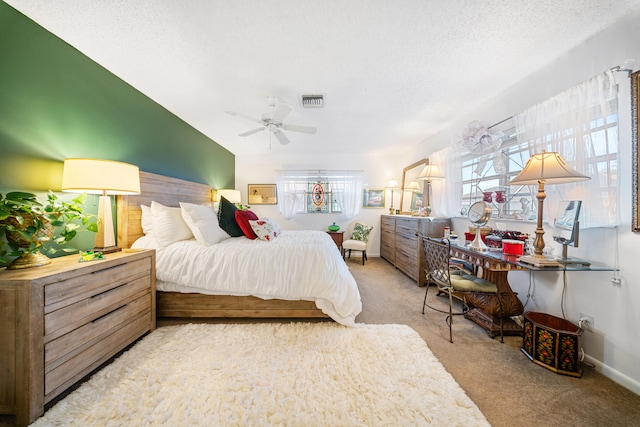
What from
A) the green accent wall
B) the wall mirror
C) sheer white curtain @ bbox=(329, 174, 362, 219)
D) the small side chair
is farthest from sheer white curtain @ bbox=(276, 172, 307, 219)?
the green accent wall

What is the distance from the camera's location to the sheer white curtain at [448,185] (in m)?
2.95

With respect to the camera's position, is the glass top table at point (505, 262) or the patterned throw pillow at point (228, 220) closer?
the glass top table at point (505, 262)

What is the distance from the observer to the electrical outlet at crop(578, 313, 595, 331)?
155 cm

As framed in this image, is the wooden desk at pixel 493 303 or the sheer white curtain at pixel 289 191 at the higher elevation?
the sheer white curtain at pixel 289 191

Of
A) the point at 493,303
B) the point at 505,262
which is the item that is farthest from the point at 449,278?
the point at 493,303

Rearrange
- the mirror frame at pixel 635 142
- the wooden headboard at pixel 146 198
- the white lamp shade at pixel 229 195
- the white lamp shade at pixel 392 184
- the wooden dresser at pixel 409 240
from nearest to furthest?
the mirror frame at pixel 635 142
the wooden headboard at pixel 146 198
the wooden dresser at pixel 409 240
the white lamp shade at pixel 229 195
the white lamp shade at pixel 392 184

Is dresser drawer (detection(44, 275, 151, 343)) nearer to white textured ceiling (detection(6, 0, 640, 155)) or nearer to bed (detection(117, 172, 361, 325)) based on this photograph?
bed (detection(117, 172, 361, 325))

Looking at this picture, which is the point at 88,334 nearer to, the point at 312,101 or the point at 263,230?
the point at 263,230

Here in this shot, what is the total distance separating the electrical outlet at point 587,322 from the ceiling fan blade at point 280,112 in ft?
10.0

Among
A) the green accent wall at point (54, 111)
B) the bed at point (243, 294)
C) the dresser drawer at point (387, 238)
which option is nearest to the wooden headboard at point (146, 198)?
the bed at point (243, 294)

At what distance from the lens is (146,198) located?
2.43m

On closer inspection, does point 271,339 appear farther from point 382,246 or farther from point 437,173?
point 382,246

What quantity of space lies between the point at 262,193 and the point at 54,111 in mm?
3428

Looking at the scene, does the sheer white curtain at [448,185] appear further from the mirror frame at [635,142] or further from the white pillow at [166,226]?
the white pillow at [166,226]
